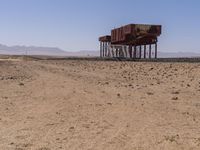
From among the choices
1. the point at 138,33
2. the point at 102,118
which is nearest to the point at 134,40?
the point at 138,33

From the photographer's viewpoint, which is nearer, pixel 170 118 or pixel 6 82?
pixel 170 118

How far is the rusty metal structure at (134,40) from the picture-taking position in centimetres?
5325

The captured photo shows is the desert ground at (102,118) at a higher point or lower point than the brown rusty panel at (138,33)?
lower

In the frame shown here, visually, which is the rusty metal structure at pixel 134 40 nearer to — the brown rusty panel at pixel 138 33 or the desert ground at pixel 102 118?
the brown rusty panel at pixel 138 33

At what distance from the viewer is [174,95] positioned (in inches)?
596

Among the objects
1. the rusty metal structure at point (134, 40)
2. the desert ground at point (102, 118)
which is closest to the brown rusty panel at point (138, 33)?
the rusty metal structure at point (134, 40)

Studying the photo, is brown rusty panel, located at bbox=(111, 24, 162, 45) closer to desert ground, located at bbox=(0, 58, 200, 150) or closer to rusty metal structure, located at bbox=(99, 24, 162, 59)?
rusty metal structure, located at bbox=(99, 24, 162, 59)

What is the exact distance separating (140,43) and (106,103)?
46080mm

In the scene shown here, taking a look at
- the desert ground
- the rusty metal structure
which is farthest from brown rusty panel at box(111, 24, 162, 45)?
the desert ground

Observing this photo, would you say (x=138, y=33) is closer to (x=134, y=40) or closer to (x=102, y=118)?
(x=134, y=40)

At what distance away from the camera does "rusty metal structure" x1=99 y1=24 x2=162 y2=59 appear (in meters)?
53.2

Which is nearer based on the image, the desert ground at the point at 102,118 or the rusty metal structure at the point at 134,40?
the desert ground at the point at 102,118

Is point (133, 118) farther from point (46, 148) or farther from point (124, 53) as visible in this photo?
point (124, 53)

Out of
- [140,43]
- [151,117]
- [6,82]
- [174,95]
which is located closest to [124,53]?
[140,43]
